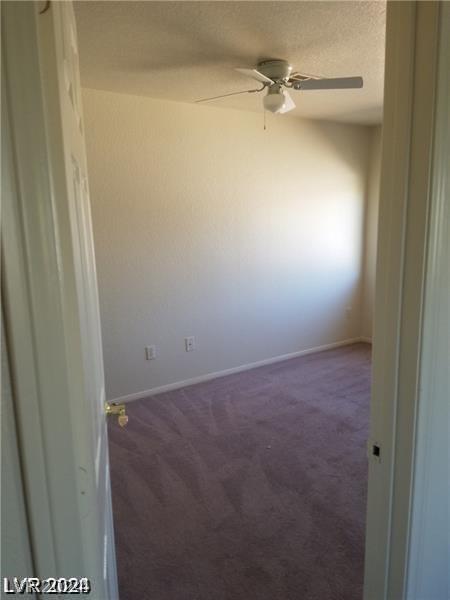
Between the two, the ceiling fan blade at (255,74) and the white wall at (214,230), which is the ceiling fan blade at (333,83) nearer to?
the ceiling fan blade at (255,74)

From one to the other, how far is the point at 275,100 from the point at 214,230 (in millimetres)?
1429

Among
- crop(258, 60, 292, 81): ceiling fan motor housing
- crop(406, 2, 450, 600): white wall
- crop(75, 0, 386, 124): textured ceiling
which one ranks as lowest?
crop(406, 2, 450, 600): white wall

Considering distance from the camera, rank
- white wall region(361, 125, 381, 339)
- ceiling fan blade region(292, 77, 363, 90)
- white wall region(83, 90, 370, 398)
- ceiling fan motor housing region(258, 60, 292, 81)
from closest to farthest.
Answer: ceiling fan blade region(292, 77, 363, 90)
ceiling fan motor housing region(258, 60, 292, 81)
white wall region(83, 90, 370, 398)
white wall region(361, 125, 381, 339)

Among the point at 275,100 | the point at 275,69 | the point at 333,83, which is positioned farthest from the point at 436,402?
the point at 275,69

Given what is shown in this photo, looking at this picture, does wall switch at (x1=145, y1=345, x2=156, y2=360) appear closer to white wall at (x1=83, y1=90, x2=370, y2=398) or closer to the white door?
white wall at (x1=83, y1=90, x2=370, y2=398)

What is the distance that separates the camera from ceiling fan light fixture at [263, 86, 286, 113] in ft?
8.48

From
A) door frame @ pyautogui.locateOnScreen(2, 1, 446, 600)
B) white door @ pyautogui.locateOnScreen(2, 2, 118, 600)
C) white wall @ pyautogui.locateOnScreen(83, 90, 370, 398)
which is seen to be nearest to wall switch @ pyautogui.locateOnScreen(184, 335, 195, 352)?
white wall @ pyautogui.locateOnScreen(83, 90, 370, 398)

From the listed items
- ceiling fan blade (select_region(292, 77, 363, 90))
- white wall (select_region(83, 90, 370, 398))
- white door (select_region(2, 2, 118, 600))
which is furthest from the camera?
white wall (select_region(83, 90, 370, 398))

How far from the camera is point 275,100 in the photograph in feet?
8.50

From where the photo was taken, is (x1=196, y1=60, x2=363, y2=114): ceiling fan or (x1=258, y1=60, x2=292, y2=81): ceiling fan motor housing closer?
(x1=196, y1=60, x2=363, y2=114): ceiling fan

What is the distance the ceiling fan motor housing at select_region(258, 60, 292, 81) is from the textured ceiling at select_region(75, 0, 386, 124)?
0.06 m

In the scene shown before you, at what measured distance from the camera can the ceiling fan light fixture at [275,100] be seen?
8.48 ft

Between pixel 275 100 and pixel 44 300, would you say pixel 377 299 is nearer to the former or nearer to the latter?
pixel 44 300

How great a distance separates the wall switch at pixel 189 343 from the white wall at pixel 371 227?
7.38 feet
